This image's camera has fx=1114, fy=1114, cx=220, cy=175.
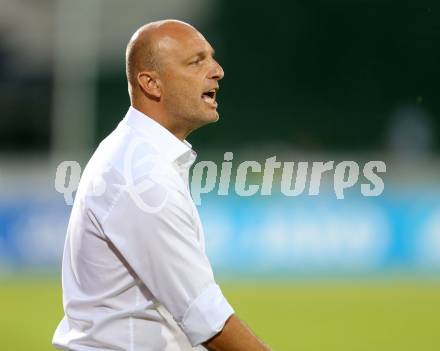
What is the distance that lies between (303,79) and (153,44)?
1089cm

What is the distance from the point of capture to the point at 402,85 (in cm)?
1379

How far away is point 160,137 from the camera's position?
3209mm

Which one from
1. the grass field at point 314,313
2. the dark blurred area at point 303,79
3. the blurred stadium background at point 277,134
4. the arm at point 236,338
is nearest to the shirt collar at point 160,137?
the arm at point 236,338

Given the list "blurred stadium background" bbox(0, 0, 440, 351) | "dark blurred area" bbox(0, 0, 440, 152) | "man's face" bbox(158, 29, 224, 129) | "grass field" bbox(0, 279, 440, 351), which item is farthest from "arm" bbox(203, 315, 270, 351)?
"dark blurred area" bbox(0, 0, 440, 152)

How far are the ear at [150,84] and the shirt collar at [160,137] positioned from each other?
78 millimetres

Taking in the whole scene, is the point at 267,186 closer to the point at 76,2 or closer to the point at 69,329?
the point at 76,2

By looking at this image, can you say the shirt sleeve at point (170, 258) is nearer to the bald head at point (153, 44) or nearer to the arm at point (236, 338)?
the arm at point (236, 338)

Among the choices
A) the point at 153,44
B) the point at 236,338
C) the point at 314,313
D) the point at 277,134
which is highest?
the point at 153,44

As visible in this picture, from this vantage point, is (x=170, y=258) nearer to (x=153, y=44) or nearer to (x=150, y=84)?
(x=150, y=84)

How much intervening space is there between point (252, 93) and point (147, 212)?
1100 centimetres

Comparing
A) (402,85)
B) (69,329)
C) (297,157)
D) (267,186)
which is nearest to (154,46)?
(69,329)

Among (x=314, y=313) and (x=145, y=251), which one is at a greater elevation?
(x=145, y=251)

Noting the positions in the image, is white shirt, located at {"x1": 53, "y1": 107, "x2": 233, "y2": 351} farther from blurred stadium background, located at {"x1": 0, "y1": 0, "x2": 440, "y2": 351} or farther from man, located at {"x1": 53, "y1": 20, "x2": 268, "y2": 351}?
blurred stadium background, located at {"x1": 0, "y1": 0, "x2": 440, "y2": 351}

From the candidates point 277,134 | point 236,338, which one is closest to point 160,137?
point 236,338
